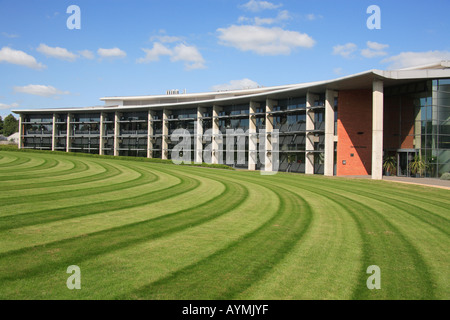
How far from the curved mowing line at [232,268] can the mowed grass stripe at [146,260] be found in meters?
0.26

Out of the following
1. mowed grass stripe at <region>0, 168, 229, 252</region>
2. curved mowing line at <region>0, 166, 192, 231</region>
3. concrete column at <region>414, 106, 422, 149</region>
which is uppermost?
concrete column at <region>414, 106, 422, 149</region>

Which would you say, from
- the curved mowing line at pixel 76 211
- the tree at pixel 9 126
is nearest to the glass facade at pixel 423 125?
the curved mowing line at pixel 76 211

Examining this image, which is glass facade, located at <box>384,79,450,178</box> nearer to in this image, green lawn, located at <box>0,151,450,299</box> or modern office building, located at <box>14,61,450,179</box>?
modern office building, located at <box>14,61,450,179</box>

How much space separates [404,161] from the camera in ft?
113

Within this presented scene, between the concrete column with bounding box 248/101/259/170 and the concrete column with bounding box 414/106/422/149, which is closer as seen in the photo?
the concrete column with bounding box 414/106/422/149

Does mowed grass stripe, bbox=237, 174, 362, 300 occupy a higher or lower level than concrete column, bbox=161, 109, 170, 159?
lower

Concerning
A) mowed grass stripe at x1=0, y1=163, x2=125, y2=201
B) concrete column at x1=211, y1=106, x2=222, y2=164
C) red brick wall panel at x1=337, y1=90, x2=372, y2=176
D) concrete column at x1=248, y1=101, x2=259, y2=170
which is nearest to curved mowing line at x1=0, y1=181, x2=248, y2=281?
mowed grass stripe at x1=0, y1=163, x2=125, y2=201

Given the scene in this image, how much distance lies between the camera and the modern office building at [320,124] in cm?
3169

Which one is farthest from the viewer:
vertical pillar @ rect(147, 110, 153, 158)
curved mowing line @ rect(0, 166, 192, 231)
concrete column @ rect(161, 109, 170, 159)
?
vertical pillar @ rect(147, 110, 153, 158)

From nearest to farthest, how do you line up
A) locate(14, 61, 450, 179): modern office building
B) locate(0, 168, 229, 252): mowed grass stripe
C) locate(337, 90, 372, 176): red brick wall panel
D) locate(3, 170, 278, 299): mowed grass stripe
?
locate(3, 170, 278, 299): mowed grass stripe < locate(0, 168, 229, 252): mowed grass stripe < locate(14, 61, 450, 179): modern office building < locate(337, 90, 372, 176): red brick wall panel

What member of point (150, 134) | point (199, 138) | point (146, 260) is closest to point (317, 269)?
point (146, 260)

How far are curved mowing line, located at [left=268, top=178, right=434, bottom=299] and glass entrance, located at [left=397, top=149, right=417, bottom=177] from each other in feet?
82.9

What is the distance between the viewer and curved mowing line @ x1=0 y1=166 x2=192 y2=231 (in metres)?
9.44

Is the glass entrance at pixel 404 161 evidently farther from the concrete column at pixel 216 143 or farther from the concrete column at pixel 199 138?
the concrete column at pixel 199 138
